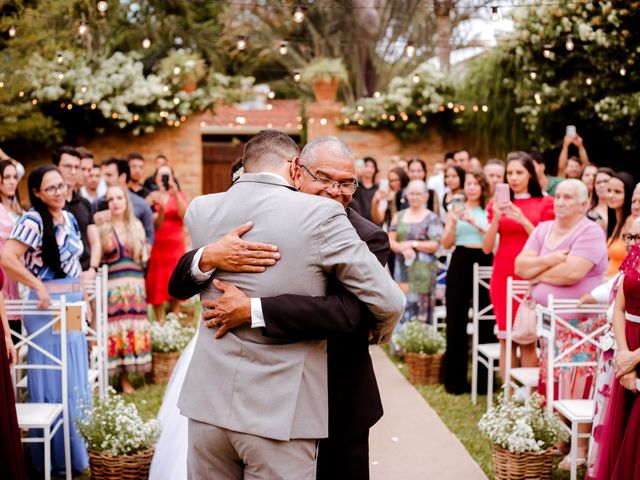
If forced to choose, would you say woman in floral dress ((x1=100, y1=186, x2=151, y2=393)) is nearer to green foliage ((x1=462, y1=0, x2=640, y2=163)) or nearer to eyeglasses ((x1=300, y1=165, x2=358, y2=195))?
eyeglasses ((x1=300, y1=165, x2=358, y2=195))

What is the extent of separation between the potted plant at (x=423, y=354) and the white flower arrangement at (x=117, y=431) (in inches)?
126

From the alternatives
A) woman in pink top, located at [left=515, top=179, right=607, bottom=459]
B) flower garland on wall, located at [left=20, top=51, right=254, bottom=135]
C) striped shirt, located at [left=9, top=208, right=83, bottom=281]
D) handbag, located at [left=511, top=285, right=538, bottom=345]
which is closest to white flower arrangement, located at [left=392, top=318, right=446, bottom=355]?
handbag, located at [left=511, top=285, right=538, bottom=345]

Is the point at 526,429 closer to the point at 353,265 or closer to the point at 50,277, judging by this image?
the point at 353,265

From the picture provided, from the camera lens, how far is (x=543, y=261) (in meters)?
4.95

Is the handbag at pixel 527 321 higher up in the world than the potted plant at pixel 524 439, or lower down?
higher up

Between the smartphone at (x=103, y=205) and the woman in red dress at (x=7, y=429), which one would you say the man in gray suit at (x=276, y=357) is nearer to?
the woman in red dress at (x=7, y=429)

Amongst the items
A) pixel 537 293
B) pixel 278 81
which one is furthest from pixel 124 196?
pixel 278 81

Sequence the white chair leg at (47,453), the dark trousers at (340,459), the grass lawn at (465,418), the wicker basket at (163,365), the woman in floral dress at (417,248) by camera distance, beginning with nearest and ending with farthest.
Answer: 1. the dark trousers at (340,459)
2. the white chair leg at (47,453)
3. the grass lawn at (465,418)
4. the wicker basket at (163,365)
5. the woman in floral dress at (417,248)

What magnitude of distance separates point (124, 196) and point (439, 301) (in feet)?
12.6

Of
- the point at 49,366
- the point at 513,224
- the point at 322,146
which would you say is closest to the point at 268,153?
the point at 322,146

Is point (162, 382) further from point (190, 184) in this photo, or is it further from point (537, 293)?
point (190, 184)

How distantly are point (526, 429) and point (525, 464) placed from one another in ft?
0.64

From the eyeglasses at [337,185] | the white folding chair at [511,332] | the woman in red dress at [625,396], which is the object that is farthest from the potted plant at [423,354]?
the eyeglasses at [337,185]

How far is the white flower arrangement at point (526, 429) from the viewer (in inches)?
171
